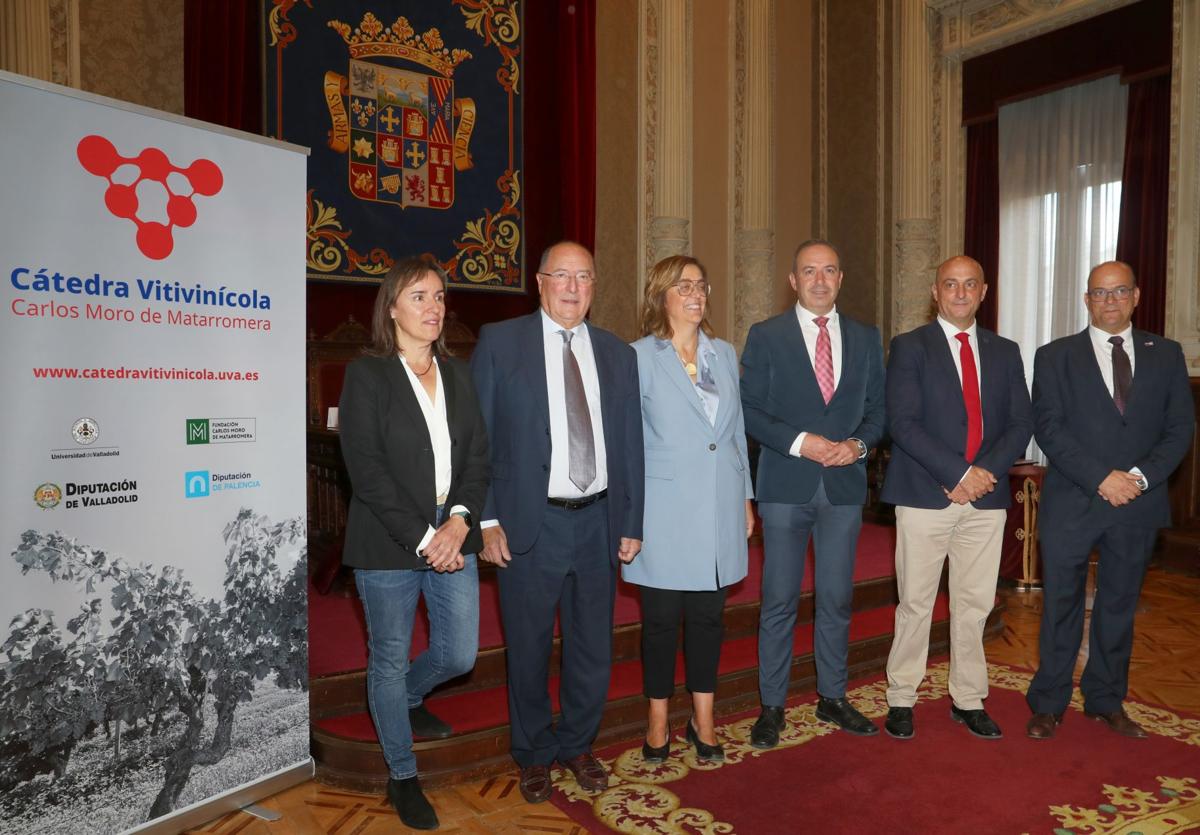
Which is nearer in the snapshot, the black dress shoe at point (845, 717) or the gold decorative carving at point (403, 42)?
the black dress shoe at point (845, 717)

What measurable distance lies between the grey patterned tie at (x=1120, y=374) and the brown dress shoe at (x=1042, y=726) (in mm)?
1095

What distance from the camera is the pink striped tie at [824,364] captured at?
3.02 m

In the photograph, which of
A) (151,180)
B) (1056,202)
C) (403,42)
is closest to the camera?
(151,180)

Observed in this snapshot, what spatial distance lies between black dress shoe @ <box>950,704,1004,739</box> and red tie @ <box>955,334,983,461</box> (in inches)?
36.0

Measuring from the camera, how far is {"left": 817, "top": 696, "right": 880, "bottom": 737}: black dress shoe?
3.10 meters

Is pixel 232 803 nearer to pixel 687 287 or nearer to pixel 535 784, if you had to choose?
pixel 535 784

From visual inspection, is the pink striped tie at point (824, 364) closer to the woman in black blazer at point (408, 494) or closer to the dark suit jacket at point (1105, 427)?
the dark suit jacket at point (1105, 427)

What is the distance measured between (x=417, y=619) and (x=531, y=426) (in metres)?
1.71

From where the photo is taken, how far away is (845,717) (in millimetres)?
3129

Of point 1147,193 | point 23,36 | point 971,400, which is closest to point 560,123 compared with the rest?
point 23,36

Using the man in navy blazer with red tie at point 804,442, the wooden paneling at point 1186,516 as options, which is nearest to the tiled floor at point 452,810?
the man in navy blazer with red tie at point 804,442

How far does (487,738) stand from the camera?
9.38ft

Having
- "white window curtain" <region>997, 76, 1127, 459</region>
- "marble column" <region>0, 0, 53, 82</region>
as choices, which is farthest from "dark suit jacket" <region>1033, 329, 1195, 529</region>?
"marble column" <region>0, 0, 53, 82</region>

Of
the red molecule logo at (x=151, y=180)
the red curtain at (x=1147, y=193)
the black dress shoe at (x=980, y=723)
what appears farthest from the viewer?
the red curtain at (x=1147, y=193)
